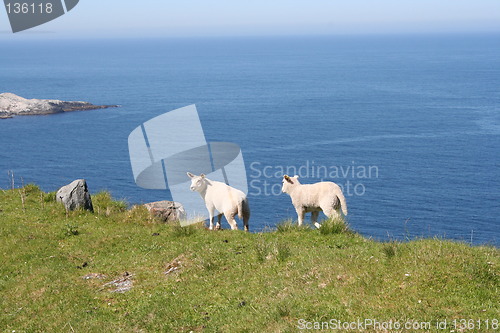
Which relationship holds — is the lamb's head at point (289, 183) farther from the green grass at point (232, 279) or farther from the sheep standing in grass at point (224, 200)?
the green grass at point (232, 279)

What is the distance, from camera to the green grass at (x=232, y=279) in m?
10.6

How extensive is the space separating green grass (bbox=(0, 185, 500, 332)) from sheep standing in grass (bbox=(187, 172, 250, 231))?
1.47 m

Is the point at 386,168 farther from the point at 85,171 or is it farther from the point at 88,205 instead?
the point at 88,205

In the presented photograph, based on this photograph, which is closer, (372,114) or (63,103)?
(372,114)

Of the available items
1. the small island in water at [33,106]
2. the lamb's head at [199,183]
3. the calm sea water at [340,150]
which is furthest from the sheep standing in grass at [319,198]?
the small island in water at [33,106]

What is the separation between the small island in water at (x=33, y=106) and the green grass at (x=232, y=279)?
557ft

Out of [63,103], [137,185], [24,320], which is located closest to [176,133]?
[137,185]

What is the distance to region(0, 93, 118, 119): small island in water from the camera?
176 metres

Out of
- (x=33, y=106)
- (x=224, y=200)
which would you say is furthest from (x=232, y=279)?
(x=33, y=106)

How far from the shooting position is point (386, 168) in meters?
111

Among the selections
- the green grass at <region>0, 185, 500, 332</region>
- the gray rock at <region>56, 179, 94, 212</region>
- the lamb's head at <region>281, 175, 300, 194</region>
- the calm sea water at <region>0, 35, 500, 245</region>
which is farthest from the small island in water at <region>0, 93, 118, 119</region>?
the lamb's head at <region>281, 175, 300, 194</region>

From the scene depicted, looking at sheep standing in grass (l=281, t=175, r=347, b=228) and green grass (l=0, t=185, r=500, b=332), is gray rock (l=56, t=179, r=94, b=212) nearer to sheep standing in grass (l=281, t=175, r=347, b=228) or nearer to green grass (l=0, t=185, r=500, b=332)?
green grass (l=0, t=185, r=500, b=332)

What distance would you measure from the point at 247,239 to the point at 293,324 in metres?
6.67

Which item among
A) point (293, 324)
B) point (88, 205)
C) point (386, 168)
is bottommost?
point (386, 168)
